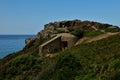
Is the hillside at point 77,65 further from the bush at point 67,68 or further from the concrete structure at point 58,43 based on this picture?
the concrete structure at point 58,43

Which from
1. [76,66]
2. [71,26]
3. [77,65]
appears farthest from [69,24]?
[76,66]

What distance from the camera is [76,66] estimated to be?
20.4 m

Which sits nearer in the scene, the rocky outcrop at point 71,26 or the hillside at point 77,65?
the hillside at point 77,65

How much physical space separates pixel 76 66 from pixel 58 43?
13389 mm

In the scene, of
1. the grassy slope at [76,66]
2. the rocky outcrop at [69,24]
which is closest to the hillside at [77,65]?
the grassy slope at [76,66]

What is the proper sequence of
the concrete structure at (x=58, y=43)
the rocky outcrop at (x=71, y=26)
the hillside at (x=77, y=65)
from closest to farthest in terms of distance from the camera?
the hillside at (x=77, y=65) < the concrete structure at (x=58, y=43) < the rocky outcrop at (x=71, y=26)

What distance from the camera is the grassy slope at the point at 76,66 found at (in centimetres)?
1666

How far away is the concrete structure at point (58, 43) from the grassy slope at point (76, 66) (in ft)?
11.6

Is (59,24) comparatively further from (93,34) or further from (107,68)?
(107,68)

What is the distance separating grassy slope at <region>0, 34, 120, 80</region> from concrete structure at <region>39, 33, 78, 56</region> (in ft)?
11.6

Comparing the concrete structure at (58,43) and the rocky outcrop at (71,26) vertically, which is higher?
the rocky outcrop at (71,26)

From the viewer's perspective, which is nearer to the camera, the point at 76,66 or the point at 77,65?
the point at 76,66

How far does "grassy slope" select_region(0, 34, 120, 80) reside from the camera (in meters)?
16.7

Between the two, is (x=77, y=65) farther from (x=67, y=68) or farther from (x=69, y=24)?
(x=69, y=24)
